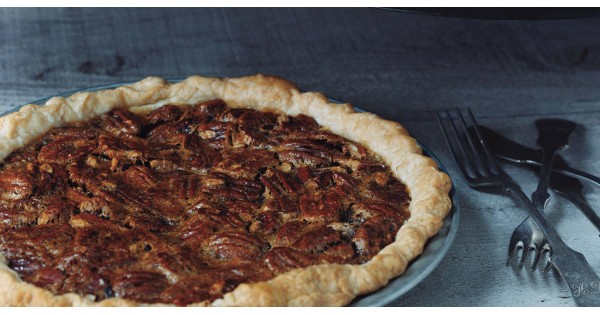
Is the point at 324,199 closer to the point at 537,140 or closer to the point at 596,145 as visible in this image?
the point at 537,140


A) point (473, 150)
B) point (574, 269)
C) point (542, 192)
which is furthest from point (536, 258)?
point (473, 150)

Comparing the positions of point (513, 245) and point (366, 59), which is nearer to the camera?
point (513, 245)

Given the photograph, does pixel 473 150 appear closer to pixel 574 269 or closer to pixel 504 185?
pixel 504 185

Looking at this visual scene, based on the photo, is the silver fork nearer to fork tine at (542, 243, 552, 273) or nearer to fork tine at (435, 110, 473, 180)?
fork tine at (542, 243, 552, 273)

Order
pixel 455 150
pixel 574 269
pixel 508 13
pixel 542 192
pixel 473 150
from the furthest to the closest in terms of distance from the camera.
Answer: pixel 455 150 → pixel 473 150 → pixel 542 192 → pixel 574 269 → pixel 508 13

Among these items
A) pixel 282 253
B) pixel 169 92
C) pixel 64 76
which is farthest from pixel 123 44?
pixel 282 253

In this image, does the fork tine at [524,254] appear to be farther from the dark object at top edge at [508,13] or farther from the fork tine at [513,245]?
the dark object at top edge at [508,13]

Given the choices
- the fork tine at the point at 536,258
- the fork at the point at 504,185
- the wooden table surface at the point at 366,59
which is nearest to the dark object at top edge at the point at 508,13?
the fork at the point at 504,185
